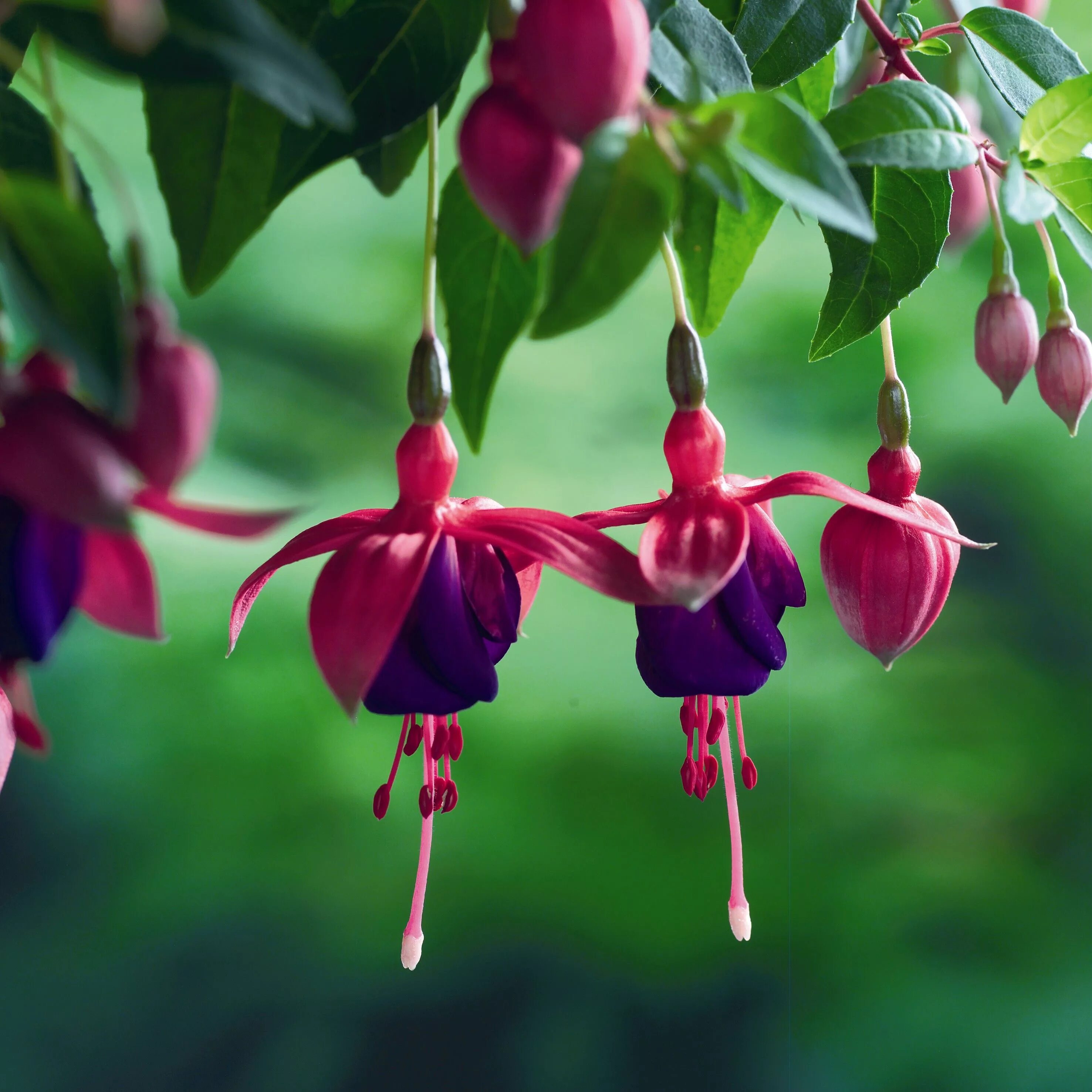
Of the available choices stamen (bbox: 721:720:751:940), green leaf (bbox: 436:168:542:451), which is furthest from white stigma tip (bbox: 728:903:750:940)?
green leaf (bbox: 436:168:542:451)

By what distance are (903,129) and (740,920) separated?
297 mm

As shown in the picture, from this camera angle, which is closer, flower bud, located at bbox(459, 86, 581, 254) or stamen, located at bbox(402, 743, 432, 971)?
flower bud, located at bbox(459, 86, 581, 254)

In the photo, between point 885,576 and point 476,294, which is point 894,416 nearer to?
point 885,576

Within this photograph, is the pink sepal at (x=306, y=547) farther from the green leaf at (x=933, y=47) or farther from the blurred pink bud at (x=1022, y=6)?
the blurred pink bud at (x=1022, y=6)

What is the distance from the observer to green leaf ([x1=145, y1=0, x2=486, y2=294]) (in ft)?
1.08

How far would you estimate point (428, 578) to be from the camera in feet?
1.20

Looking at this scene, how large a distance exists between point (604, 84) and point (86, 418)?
0.40 feet

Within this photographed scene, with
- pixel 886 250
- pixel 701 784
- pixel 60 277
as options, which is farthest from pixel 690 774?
pixel 60 277

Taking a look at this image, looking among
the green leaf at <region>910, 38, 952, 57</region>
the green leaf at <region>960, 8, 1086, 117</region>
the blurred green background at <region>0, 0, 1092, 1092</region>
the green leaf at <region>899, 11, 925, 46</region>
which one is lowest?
the blurred green background at <region>0, 0, 1092, 1092</region>

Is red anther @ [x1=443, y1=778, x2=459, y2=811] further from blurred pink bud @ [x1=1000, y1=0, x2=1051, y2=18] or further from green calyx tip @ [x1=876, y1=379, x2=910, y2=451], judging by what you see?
blurred pink bud @ [x1=1000, y1=0, x2=1051, y2=18]

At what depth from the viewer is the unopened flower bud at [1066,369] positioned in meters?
0.48

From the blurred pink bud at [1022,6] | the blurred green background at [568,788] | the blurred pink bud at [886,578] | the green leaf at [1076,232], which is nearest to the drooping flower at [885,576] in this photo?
the blurred pink bud at [886,578]

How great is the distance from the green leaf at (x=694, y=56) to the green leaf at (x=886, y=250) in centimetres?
9

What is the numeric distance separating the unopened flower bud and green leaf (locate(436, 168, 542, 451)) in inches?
9.2
